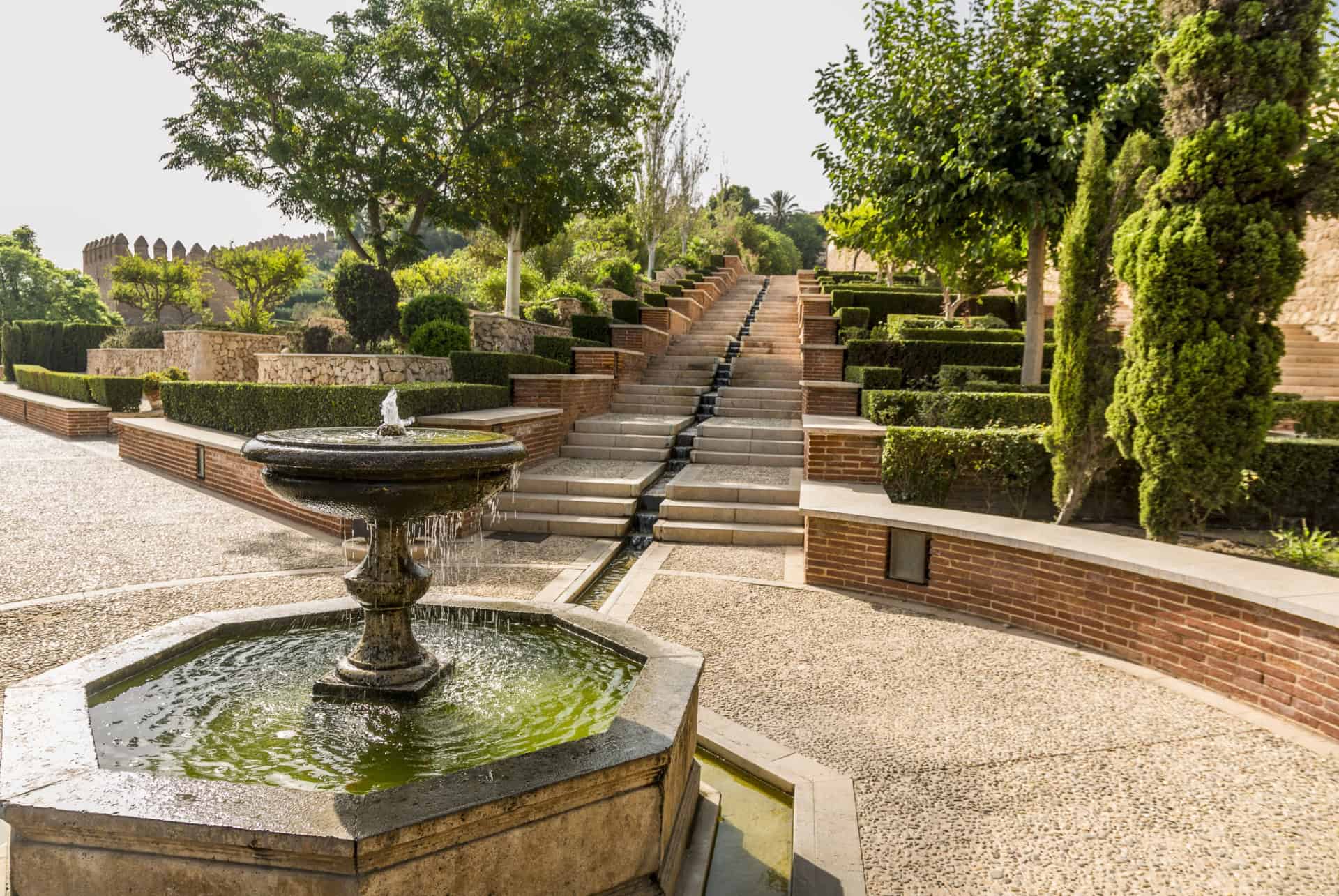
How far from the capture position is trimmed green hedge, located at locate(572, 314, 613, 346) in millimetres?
15804

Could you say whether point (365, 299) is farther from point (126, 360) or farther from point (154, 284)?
point (154, 284)

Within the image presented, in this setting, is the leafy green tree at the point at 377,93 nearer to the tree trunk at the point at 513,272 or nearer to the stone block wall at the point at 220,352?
the tree trunk at the point at 513,272

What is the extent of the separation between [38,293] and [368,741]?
41045mm

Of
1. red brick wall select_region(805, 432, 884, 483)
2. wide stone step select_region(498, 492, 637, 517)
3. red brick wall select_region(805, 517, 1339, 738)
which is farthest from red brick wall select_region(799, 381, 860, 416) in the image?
red brick wall select_region(805, 517, 1339, 738)

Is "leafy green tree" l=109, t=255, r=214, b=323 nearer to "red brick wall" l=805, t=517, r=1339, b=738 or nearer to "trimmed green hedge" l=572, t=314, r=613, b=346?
"trimmed green hedge" l=572, t=314, r=613, b=346

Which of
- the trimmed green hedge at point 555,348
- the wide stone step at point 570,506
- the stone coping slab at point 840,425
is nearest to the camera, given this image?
the stone coping slab at point 840,425

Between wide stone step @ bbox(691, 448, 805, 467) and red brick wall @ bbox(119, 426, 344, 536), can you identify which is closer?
red brick wall @ bbox(119, 426, 344, 536)

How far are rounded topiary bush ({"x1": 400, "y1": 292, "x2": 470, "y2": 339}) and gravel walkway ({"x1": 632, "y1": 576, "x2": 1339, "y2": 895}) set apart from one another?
833 centimetres

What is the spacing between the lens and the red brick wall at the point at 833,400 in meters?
10.4

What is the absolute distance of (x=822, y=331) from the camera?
15711mm

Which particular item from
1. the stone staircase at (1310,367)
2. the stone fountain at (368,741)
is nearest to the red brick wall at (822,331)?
the stone staircase at (1310,367)

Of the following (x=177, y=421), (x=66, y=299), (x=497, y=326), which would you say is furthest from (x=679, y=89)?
(x=66, y=299)

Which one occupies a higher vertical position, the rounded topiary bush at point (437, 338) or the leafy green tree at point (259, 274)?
the leafy green tree at point (259, 274)

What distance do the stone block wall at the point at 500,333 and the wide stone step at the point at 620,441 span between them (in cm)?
274
